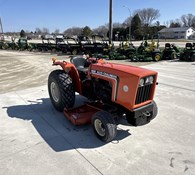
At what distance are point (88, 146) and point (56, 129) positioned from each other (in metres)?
0.78

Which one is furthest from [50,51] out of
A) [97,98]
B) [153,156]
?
[153,156]

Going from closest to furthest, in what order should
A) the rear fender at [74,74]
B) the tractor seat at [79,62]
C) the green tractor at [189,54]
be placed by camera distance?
the rear fender at [74,74] → the tractor seat at [79,62] → the green tractor at [189,54]

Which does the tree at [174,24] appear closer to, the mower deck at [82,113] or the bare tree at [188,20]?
the bare tree at [188,20]

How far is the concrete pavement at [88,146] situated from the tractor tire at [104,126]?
12 cm

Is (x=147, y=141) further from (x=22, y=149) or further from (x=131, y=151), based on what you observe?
(x=22, y=149)

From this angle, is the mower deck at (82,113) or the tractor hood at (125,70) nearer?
the tractor hood at (125,70)

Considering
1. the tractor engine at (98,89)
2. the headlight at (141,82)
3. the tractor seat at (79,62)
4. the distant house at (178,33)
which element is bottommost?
the tractor engine at (98,89)

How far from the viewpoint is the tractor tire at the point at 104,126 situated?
2963 mm

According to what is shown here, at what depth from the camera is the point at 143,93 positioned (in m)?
3.07

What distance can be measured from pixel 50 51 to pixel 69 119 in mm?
18398

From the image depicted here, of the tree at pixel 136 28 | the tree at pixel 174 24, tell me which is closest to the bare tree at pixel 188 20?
the tree at pixel 174 24

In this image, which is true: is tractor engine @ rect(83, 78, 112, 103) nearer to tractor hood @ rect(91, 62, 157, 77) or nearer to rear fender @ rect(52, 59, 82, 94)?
rear fender @ rect(52, 59, 82, 94)

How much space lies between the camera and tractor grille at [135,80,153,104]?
299 cm

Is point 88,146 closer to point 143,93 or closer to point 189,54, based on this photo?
point 143,93
